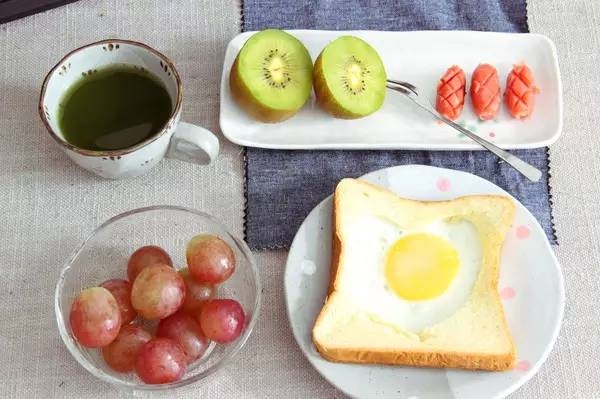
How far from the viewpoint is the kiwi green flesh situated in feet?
3.65

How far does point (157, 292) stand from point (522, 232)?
47 centimetres

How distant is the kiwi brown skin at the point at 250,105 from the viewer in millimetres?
1113

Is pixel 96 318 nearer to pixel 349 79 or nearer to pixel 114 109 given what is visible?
pixel 114 109

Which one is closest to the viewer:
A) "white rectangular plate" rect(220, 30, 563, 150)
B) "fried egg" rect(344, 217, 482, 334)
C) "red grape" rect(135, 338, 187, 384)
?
"red grape" rect(135, 338, 187, 384)

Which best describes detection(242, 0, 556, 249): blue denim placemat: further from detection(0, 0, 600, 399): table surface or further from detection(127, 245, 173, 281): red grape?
detection(127, 245, 173, 281): red grape

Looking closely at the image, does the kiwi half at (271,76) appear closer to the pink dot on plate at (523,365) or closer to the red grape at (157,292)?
the red grape at (157,292)

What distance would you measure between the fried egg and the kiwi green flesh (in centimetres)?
19

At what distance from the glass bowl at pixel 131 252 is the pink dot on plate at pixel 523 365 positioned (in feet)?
1.04

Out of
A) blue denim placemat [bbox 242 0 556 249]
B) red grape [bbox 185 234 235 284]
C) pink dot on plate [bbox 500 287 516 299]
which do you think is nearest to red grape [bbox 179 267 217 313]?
red grape [bbox 185 234 235 284]

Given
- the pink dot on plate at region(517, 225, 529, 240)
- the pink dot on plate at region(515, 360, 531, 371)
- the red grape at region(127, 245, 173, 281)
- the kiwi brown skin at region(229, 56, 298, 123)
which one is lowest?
the pink dot on plate at region(515, 360, 531, 371)

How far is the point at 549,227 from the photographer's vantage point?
113 cm

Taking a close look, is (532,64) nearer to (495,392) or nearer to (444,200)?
(444,200)

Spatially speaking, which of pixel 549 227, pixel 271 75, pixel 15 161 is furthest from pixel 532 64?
pixel 15 161

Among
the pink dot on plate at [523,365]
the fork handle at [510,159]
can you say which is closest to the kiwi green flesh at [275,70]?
the fork handle at [510,159]
